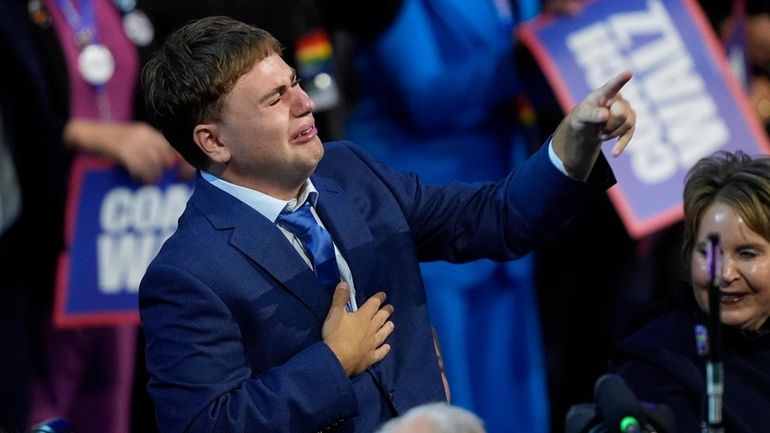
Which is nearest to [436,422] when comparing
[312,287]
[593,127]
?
[312,287]

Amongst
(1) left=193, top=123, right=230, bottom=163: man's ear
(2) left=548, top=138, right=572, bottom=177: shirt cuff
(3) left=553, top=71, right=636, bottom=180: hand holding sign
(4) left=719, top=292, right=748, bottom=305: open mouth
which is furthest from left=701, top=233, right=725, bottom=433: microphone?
(1) left=193, top=123, right=230, bottom=163: man's ear

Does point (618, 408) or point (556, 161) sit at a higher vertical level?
point (556, 161)

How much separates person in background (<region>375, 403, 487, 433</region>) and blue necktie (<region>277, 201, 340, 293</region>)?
550mm

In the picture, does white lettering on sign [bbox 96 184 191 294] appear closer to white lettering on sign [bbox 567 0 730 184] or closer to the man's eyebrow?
white lettering on sign [bbox 567 0 730 184]

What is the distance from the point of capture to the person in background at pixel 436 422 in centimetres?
240

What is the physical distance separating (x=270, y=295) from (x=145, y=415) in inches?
75.5

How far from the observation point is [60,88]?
4.28 metres

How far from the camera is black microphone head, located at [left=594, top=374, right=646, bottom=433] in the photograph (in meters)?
2.56

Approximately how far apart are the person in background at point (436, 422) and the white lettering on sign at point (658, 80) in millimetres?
1971

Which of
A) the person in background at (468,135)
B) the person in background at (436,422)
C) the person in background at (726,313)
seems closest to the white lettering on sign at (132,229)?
the person in background at (468,135)

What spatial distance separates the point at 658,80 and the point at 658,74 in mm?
19

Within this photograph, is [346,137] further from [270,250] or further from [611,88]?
[611,88]

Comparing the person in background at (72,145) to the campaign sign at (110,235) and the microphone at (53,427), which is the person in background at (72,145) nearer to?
the campaign sign at (110,235)

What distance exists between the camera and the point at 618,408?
8.45 ft
